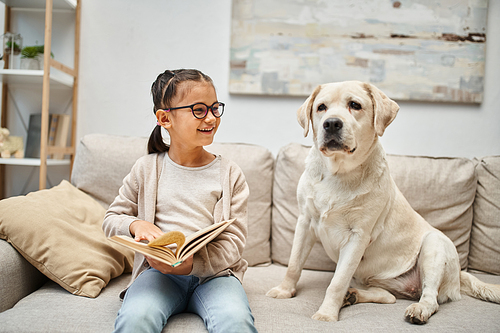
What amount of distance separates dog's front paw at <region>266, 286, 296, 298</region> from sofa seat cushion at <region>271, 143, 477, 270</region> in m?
0.42

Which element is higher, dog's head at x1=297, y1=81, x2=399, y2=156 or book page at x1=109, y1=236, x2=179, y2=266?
dog's head at x1=297, y1=81, x2=399, y2=156

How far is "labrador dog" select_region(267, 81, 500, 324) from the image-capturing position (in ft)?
4.55

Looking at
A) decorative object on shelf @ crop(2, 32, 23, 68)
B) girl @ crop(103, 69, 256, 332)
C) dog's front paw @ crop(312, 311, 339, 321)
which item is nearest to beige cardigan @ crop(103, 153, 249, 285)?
girl @ crop(103, 69, 256, 332)

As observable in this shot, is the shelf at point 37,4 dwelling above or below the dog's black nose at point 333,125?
above

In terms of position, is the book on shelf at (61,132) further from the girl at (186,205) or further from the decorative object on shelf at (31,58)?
the girl at (186,205)

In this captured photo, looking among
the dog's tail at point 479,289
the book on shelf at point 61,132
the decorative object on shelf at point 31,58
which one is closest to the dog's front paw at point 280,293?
the dog's tail at point 479,289

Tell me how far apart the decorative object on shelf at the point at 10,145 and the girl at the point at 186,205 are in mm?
1235

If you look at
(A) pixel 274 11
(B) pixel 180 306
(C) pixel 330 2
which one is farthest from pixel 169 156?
(C) pixel 330 2

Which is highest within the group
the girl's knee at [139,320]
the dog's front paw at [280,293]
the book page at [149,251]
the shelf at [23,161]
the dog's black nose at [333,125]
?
the dog's black nose at [333,125]

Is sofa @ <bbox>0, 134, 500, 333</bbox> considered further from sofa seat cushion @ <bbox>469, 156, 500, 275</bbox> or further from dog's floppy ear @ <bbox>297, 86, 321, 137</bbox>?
dog's floppy ear @ <bbox>297, 86, 321, 137</bbox>

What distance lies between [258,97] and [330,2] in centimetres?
76

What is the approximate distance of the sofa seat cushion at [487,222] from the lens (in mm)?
1935

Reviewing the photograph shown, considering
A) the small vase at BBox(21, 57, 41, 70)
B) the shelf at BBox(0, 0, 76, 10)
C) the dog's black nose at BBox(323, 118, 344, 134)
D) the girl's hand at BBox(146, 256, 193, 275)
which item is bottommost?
the girl's hand at BBox(146, 256, 193, 275)

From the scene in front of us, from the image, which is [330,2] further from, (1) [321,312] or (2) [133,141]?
(1) [321,312]
